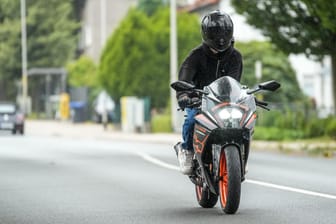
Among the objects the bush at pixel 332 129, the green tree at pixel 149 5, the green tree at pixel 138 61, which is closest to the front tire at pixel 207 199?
the bush at pixel 332 129

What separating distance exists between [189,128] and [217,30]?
1.03 metres

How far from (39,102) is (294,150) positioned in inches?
2783

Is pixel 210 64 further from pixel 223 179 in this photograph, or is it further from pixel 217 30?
pixel 223 179

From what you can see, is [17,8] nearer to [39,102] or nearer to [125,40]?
[39,102]

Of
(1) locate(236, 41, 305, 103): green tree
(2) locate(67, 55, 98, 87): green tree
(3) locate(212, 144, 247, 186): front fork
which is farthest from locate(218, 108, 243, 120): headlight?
(2) locate(67, 55, 98, 87): green tree

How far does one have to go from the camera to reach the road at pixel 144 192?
37.3ft

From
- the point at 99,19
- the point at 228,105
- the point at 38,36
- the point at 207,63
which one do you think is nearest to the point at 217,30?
the point at 207,63

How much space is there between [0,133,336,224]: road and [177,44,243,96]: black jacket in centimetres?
134

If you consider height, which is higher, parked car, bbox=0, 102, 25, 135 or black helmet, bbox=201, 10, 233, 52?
black helmet, bbox=201, 10, 233, 52

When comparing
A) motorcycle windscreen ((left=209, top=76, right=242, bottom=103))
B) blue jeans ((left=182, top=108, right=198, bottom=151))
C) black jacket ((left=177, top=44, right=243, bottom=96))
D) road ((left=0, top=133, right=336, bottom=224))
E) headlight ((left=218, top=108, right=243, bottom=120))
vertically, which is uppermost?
black jacket ((left=177, top=44, right=243, bottom=96))

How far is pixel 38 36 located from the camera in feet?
291

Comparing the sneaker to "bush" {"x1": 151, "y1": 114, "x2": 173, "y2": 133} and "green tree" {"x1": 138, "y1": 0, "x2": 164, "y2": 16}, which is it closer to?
"bush" {"x1": 151, "y1": 114, "x2": 173, "y2": 133}

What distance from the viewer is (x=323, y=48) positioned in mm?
30297

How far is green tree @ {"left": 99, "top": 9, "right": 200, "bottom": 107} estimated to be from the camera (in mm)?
47812
